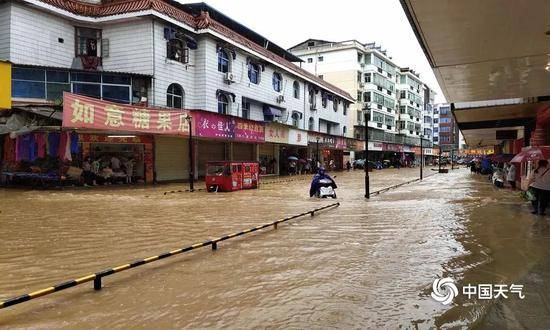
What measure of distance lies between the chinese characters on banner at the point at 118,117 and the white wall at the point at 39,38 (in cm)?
676

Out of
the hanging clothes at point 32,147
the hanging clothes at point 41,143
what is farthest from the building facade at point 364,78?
the hanging clothes at point 32,147

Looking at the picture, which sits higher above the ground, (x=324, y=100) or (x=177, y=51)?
(x=177, y=51)

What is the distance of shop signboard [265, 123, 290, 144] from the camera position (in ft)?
110

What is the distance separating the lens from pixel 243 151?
3519cm

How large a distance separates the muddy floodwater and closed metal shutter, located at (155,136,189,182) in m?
12.7

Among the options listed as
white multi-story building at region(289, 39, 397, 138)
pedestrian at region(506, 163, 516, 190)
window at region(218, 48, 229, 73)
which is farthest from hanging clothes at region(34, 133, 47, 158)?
white multi-story building at region(289, 39, 397, 138)

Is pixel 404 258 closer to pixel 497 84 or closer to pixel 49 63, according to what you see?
pixel 497 84

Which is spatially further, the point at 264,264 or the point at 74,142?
the point at 74,142

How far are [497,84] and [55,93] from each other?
2088 cm

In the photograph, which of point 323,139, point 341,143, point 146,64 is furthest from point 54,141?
point 341,143

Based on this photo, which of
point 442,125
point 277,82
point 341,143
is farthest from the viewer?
point 442,125

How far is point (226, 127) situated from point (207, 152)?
3.88 m

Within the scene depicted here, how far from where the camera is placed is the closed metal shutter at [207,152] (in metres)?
30.3

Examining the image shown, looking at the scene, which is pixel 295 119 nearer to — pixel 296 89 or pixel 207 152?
A: pixel 296 89
